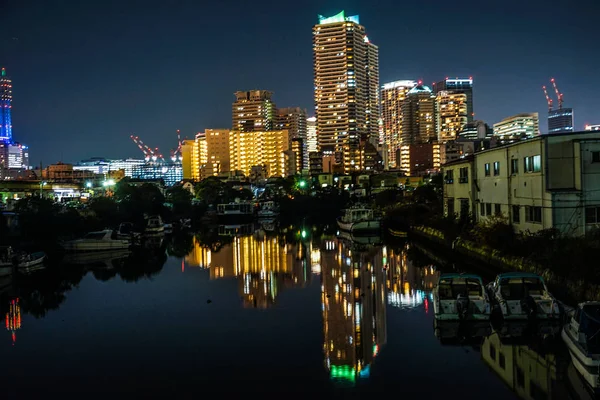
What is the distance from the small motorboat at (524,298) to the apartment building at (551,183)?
6185 millimetres

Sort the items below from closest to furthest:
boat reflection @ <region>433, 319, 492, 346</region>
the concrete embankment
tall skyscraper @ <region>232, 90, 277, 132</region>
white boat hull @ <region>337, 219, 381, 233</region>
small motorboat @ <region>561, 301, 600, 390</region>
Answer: small motorboat @ <region>561, 301, 600, 390</region> < boat reflection @ <region>433, 319, 492, 346</region> < the concrete embankment < white boat hull @ <region>337, 219, 381, 233</region> < tall skyscraper @ <region>232, 90, 277, 132</region>

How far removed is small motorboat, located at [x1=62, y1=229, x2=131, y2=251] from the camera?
113 ft

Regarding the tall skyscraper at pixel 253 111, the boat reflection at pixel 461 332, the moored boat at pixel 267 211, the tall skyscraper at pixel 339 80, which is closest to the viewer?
the boat reflection at pixel 461 332

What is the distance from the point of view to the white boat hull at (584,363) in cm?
1040

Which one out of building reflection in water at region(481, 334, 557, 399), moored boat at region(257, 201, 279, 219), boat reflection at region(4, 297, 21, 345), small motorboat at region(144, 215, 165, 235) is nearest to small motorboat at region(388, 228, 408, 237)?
small motorboat at region(144, 215, 165, 235)

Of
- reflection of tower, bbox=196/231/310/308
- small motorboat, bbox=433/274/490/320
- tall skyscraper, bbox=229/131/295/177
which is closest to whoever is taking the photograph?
small motorboat, bbox=433/274/490/320

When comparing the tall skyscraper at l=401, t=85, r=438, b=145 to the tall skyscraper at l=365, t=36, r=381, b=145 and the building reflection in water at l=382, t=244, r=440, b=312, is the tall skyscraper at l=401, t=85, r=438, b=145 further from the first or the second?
the building reflection in water at l=382, t=244, r=440, b=312

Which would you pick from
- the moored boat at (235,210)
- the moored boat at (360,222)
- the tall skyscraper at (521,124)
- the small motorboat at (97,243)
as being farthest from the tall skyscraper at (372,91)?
the small motorboat at (97,243)

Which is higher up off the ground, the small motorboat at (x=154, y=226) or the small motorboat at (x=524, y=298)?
the small motorboat at (x=154, y=226)

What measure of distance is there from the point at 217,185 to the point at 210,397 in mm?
76335

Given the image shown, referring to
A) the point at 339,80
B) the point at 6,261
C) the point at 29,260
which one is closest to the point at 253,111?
the point at 339,80

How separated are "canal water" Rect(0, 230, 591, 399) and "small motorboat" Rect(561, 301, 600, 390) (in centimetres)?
32

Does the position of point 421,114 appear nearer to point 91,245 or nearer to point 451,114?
point 451,114

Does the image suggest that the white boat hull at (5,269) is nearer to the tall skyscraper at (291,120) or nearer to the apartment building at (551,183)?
the apartment building at (551,183)
